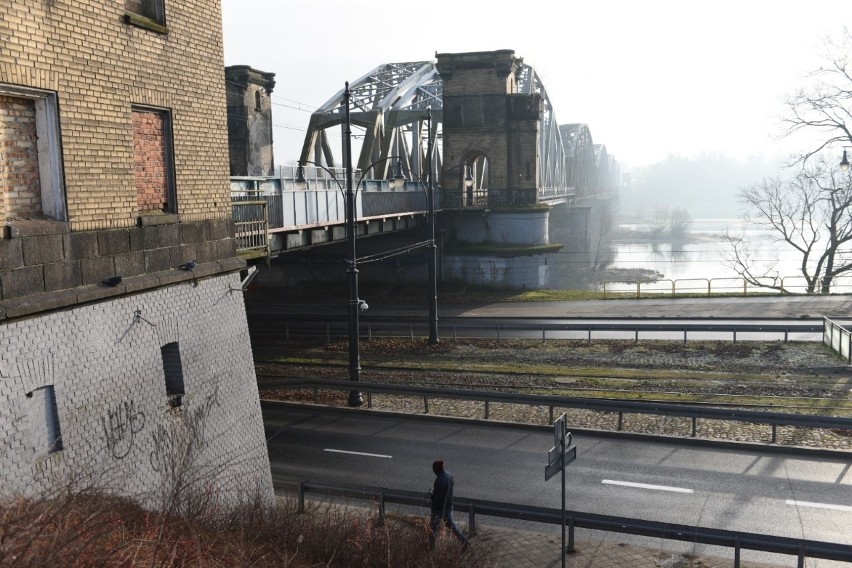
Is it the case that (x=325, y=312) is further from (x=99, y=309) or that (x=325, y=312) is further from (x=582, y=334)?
(x=99, y=309)

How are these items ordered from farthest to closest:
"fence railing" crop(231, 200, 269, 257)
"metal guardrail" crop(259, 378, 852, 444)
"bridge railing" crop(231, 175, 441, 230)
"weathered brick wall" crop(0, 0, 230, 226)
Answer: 1. "bridge railing" crop(231, 175, 441, 230)
2. "metal guardrail" crop(259, 378, 852, 444)
3. "fence railing" crop(231, 200, 269, 257)
4. "weathered brick wall" crop(0, 0, 230, 226)

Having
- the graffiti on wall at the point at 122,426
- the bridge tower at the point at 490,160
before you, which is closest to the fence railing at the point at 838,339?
the bridge tower at the point at 490,160

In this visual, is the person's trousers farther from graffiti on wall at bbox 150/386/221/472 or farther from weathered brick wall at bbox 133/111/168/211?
weathered brick wall at bbox 133/111/168/211

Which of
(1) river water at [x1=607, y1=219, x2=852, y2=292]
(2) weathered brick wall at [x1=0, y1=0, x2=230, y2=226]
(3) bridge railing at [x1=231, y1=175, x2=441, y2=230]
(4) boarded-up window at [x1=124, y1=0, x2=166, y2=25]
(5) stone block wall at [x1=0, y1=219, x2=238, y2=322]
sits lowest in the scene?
(1) river water at [x1=607, y1=219, x2=852, y2=292]

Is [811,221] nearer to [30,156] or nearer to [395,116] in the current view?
[395,116]

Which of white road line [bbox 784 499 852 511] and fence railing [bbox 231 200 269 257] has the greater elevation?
fence railing [bbox 231 200 269 257]

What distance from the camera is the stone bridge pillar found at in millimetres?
43781

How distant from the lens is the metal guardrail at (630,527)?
9.53 metres

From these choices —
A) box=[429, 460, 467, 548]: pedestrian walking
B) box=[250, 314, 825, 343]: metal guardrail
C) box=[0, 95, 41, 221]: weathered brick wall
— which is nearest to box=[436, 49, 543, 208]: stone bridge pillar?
box=[250, 314, 825, 343]: metal guardrail

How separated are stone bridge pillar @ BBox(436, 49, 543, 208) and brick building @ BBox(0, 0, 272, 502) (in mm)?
32648

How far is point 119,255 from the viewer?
9359 mm

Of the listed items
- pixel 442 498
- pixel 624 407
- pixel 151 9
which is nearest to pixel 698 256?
pixel 624 407

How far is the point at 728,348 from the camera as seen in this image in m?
24.8

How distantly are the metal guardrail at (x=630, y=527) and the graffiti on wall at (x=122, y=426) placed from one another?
3372mm
